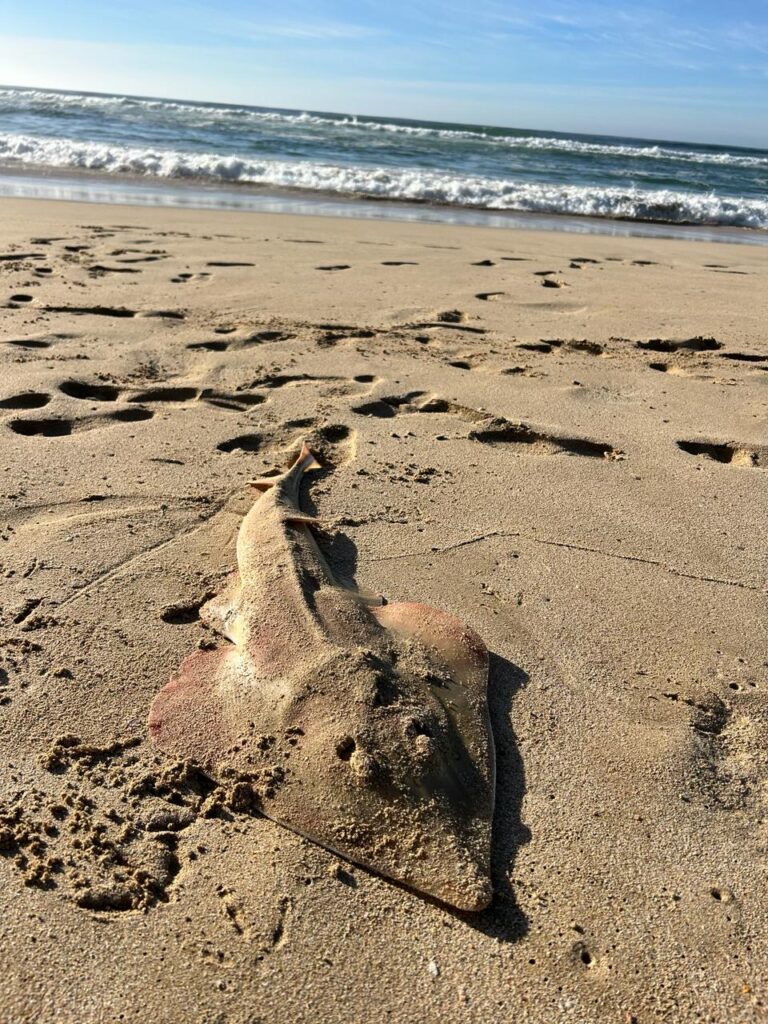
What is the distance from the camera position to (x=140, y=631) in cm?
268

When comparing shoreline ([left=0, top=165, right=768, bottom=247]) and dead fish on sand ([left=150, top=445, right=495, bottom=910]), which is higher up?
shoreline ([left=0, top=165, right=768, bottom=247])

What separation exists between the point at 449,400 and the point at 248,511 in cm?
168

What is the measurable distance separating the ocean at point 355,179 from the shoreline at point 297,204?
4 cm

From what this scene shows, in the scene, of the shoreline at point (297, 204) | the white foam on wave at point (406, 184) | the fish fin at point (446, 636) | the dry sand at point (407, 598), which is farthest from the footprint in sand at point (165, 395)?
the white foam on wave at point (406, 184)

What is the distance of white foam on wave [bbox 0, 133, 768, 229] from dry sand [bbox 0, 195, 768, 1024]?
375 inches

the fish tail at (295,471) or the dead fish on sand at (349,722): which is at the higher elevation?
the fish tail at (295,471)

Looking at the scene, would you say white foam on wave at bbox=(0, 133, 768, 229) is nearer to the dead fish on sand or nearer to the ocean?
the ocean

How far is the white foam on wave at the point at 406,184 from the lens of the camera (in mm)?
15102

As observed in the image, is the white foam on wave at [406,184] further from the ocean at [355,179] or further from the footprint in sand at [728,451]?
the footprint in sand at [728,451]

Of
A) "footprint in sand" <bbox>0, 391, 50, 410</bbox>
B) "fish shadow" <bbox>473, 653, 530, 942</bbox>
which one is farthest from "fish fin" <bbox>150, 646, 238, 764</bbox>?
"footprint in sand" <bbox>0, 391, 50, 410</bbox>

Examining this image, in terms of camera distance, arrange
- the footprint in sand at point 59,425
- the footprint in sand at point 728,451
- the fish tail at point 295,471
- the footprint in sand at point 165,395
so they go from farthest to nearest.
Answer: the footprint in sand at point 165,395, the footprint in sand at point 728,451, the footprint in sand at point 59,425, the fish tail at point 295,471

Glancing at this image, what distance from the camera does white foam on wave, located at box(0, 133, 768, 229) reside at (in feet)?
49.5

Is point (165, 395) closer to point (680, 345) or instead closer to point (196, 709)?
point (196, 709)

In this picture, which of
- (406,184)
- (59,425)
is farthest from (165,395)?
(406,184)
